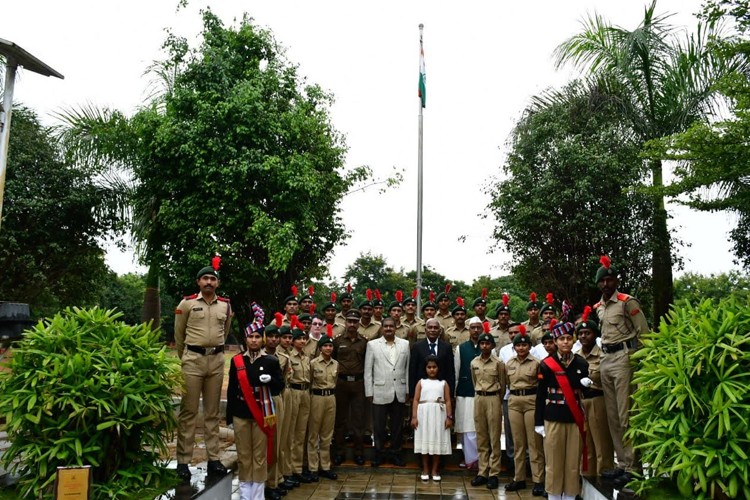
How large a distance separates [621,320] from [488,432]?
226cm

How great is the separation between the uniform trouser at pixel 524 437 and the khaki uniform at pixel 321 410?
2.03 meters

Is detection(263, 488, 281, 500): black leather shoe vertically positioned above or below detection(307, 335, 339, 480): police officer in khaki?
below

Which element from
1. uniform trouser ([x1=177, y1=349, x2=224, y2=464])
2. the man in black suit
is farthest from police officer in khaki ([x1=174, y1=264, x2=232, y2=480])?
the man in black suit

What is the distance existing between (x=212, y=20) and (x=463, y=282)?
28.4 metres

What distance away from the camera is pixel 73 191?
16094 millimetres

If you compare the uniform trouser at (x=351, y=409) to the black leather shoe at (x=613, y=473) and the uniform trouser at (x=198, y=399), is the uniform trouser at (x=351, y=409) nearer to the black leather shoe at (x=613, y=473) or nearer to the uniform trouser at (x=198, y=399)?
the uniform trouser at (x=198, y=399)

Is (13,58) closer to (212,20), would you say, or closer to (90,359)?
(90,359)

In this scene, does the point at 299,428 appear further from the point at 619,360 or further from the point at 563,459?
the point at 619,360

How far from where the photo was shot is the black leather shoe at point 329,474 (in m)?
7.46

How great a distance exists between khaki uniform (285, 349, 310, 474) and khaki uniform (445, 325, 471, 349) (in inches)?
85.9

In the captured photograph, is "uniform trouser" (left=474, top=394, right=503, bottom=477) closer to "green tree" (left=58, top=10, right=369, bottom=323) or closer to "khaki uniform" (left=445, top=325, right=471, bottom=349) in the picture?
"khaki uniform" (left=445, top=325, right=471, bottom=349)

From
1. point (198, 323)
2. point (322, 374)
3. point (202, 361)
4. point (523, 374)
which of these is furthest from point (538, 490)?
point (198, 323)

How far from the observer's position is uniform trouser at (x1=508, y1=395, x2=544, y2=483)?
673cm

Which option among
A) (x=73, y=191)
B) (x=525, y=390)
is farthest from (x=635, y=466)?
(x=73, y=191)
